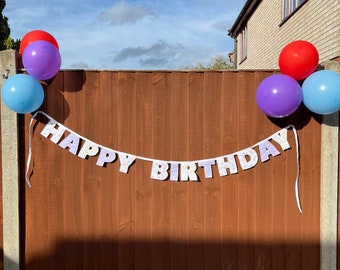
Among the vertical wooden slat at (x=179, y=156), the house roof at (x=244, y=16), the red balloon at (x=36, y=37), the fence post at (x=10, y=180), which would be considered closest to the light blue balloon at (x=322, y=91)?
the vertical wooden slat at (x=179, y=156)

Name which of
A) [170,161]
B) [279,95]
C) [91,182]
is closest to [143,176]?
[170,161]

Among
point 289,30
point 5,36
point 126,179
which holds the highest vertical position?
point 5,36

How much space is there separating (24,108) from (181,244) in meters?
1.87

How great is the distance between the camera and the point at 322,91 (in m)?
2.91

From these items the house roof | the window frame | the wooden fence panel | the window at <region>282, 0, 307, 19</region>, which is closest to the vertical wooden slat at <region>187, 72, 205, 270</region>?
the wooden fence panel

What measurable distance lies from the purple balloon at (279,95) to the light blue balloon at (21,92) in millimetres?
1883

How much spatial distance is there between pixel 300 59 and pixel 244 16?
10.3 meters

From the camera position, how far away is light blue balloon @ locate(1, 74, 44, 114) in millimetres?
2928

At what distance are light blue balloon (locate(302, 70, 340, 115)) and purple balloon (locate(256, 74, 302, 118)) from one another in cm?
8

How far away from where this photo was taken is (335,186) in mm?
3398

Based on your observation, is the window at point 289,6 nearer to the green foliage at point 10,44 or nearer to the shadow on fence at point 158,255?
the shadow on fence at point 158,255

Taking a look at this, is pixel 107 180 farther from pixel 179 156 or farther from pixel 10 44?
pixel 10 44

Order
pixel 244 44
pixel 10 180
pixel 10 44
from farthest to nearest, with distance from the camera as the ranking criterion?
pixel 244 44
pixel 10 44
pixel 10 180

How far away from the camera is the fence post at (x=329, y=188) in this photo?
3.37 meters
